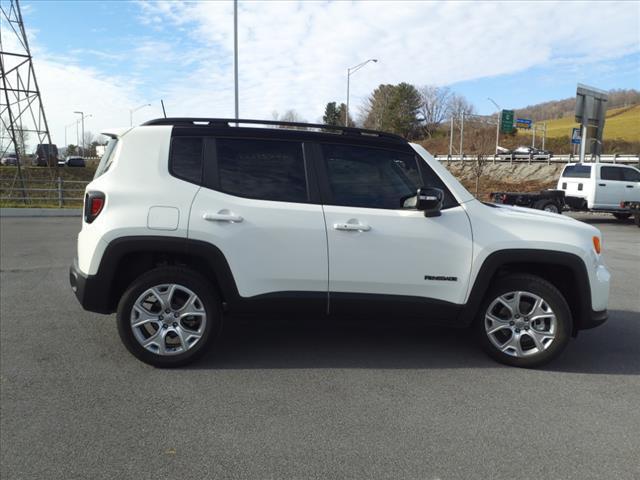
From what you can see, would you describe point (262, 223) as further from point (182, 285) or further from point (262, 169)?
point (182, 285)

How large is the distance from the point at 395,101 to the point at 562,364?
77.8 m

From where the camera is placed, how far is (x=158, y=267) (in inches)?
165

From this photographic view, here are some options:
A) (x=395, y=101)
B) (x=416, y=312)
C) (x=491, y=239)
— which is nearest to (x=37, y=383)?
(x=416, y=312)

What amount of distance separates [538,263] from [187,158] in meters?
2.98

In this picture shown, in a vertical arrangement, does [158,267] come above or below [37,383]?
above

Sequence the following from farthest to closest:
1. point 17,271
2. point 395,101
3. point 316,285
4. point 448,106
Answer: point 448,106, point 395,101, point 17,271, point 316,285

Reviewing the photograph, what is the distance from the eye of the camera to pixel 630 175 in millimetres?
18578

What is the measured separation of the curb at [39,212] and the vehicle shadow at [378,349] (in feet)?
53.9

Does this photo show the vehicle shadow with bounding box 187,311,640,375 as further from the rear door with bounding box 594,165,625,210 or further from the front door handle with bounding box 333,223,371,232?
the rear door with bounding box 594,165,625,210

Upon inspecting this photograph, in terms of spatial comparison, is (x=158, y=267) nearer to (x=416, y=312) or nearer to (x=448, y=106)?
(x=416, y=312)

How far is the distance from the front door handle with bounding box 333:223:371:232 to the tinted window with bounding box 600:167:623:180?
56.0 ft

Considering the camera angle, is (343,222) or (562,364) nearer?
(343,222)

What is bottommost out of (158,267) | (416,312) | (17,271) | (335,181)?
(17,271)

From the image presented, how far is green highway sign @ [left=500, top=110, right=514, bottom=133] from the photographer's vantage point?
6247 cm
